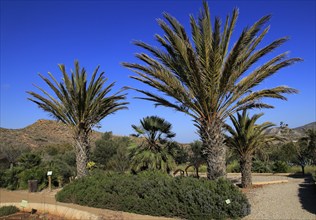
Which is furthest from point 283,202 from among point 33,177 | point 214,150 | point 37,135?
point 37,135

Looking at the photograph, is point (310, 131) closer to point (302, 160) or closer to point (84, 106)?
point (302, 160)

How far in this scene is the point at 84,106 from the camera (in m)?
14.9

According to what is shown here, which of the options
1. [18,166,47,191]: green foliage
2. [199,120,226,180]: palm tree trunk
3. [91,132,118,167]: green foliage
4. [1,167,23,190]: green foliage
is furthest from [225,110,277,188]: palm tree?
[91,132,118,167]: green foliage

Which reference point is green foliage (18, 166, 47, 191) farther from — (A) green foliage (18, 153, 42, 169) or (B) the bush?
(B) the bush

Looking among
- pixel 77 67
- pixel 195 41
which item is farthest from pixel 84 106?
pixel 195 41

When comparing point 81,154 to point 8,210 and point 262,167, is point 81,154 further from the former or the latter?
point 262,167

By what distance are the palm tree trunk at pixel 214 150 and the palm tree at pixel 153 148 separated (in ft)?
13.2

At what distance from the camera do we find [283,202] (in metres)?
10.5

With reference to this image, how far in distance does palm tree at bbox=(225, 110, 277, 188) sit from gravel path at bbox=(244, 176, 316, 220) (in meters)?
1.02

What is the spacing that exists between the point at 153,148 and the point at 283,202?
656 cm

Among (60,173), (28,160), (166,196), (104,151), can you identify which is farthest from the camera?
(104,151)

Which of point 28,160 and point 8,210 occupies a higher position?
point 28,160

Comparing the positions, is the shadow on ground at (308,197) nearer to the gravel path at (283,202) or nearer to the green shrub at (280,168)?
the gravel path at (283,202)

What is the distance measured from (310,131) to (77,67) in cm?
1397
